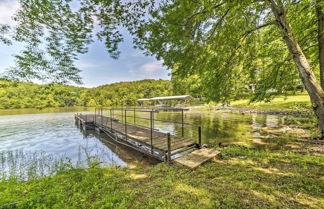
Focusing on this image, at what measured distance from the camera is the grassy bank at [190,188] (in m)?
2.24

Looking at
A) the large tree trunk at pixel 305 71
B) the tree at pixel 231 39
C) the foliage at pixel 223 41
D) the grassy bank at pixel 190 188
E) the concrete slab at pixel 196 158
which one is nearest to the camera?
the grassy bank at pixel 190 188

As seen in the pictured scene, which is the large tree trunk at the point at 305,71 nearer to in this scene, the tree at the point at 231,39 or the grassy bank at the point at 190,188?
the tree at the point at 231,39

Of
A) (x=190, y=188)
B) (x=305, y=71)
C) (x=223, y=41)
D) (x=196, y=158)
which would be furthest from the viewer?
(x=223, y=41)

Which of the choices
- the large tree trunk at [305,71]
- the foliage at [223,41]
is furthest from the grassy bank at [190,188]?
the foliage at [223,41]

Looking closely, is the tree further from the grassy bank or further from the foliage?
the grassy bank

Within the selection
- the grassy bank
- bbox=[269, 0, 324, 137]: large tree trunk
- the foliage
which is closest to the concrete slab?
the grassy bank

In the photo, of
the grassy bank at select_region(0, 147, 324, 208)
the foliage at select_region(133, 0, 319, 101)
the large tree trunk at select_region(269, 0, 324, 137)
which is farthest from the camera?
the foliage at select_region(133, 0, 319, 101)

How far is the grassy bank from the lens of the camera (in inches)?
88.3

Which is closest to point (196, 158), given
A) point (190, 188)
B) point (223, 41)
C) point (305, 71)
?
point (190, 188)

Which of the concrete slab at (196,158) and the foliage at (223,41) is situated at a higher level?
the foliage at (223,41)

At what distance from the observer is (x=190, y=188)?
2.69 m

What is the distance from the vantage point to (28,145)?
9.22m

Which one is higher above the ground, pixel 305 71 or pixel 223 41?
pixel 223 41

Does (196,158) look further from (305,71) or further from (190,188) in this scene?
(305,71)
